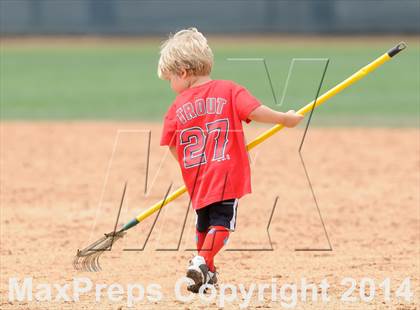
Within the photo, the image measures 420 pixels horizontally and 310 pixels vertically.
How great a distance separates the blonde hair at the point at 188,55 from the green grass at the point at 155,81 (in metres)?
8.83

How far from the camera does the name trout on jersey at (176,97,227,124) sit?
498 centimetres

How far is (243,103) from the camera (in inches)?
195

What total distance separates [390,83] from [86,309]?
1470 cm

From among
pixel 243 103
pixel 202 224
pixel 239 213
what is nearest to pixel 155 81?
pixel 239 213

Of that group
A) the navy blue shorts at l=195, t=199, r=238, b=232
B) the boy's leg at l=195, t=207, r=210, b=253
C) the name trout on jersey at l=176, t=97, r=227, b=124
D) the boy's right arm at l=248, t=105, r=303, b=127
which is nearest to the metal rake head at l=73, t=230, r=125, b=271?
the boy's leg at l=195, t=207, r=210, b=253

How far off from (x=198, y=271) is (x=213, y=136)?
0.72m

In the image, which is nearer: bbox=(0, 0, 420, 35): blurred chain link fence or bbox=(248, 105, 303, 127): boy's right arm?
bbox=(248, 105, 303, 127): boy's right arm

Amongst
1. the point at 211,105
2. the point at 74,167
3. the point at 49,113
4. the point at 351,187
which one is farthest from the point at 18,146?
the point at 211,105

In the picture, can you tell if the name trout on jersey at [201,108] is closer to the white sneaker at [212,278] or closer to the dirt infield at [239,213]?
the white sneaker at [212,278]

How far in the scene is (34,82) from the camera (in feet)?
63.3

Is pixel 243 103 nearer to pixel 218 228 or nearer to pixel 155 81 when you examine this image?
pixel 218 228

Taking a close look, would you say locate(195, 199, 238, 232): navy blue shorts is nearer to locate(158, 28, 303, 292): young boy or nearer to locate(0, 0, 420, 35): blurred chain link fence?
locate(158, 28, 303, 292): young boy

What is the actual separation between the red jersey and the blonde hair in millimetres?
104

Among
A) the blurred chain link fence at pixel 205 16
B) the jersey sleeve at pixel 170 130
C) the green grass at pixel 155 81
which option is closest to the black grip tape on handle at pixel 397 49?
the jersey sleeve at pixel 170 130
